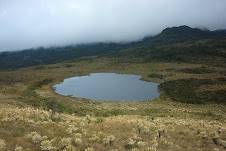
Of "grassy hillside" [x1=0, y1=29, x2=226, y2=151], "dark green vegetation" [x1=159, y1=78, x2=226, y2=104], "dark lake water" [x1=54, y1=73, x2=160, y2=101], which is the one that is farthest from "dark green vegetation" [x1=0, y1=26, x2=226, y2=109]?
"dark lake water" [x1=54, y1=73, x2=160, y2=101]

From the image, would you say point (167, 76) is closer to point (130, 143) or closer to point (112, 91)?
point (112, 91)

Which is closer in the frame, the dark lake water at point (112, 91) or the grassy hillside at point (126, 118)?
the grassy hillside at point (126, 118)

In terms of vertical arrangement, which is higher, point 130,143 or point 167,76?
point 130,143

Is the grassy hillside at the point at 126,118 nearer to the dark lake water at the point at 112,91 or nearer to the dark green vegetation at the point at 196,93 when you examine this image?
the dark green vegetation at the point at 196,93

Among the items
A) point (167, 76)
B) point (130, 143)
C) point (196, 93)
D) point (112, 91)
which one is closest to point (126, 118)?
point (130, 143)

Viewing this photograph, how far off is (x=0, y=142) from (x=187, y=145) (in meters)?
10.6

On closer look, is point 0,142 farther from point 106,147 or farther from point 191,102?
point 191,102

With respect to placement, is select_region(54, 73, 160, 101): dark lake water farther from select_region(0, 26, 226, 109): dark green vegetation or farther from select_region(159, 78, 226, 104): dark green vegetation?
select_region(159, 78, 226, 104): dark green vegetation

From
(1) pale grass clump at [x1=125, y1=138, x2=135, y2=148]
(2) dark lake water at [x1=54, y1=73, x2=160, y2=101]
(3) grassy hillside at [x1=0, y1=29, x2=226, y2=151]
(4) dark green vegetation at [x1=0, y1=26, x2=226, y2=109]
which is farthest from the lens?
(2) dark lake water at [x1=54, y1=73, x2=160, y2=101]

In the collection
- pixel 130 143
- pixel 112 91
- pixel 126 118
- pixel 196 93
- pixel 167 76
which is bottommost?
pixel 112 91

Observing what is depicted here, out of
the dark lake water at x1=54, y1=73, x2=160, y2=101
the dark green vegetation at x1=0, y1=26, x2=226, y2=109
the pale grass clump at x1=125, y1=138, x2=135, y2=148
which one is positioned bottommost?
the dark lake water at x1=54, y1=73, x2=160, y2=101

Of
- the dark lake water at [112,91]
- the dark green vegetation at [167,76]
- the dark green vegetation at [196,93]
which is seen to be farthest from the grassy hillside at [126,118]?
the dark lake water at [112,91]

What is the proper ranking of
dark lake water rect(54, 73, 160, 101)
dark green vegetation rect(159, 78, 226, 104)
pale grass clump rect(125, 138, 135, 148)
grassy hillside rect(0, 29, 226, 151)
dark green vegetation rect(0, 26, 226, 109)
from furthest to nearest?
dark lake water rect(54, 73, 160, 101) → dark green vegetation rect(159, 78, 226, 104) → dark green vegetation rect(0, 26, 226, 109) → grassy hillside rect(0, 29, 226, 151) → pale grass clump rect(125, 138, 135, 148)

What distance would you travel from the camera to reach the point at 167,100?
41438 millimetres
